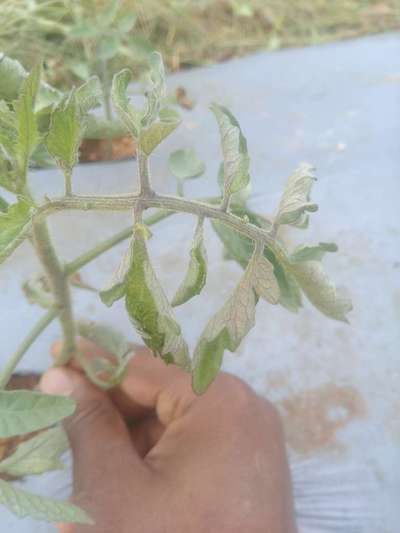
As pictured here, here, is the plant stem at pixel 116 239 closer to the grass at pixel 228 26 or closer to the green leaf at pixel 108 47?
the green leaf at pixel 108 47

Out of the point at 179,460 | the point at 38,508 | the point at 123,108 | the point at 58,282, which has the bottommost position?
the point at 179,460

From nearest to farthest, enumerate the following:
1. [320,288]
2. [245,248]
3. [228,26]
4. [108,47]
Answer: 1. [320,288]
2. [245,248]
3. [108,47]
4. [228,26]

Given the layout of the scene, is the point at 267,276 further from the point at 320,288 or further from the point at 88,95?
the point at 88,95

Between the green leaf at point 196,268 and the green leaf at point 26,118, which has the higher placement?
the green leaf at point 26,118

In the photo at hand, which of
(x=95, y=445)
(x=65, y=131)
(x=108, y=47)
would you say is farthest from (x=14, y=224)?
(x=108, y=47)

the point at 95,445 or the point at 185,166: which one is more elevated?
the point at 185,166

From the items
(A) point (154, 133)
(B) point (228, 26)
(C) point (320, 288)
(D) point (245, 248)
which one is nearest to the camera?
(A) point (154, 133)

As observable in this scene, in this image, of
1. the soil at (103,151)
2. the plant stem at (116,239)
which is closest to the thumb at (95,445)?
the plant stem at (116,239)
